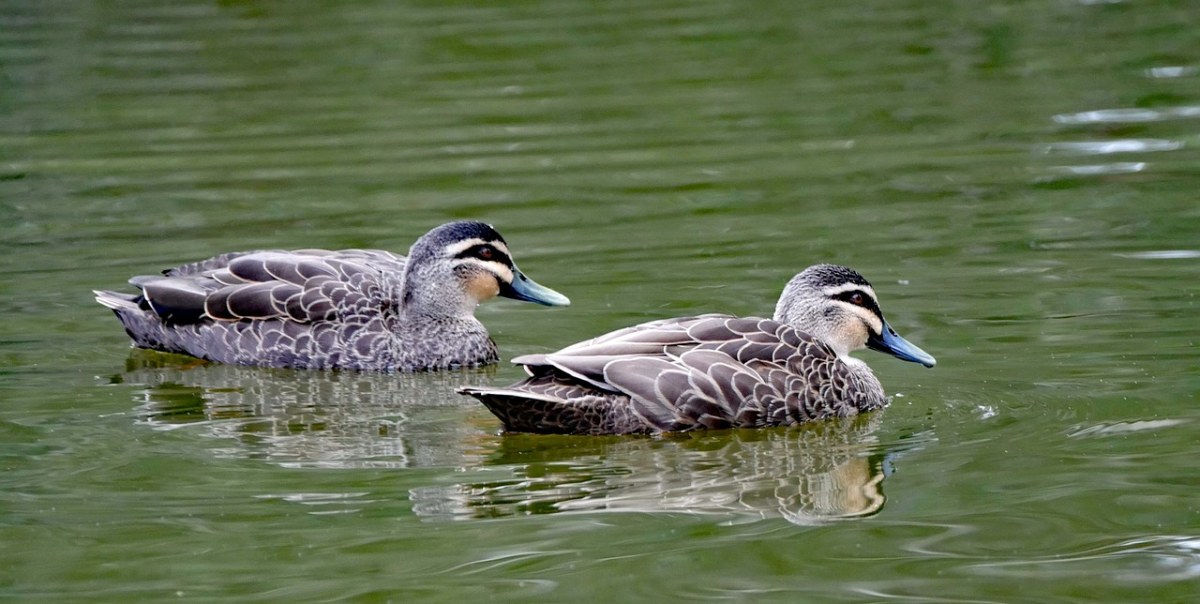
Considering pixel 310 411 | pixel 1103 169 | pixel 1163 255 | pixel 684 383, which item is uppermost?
pixel 1103 169

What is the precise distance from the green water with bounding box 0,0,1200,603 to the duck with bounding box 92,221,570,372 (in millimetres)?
194

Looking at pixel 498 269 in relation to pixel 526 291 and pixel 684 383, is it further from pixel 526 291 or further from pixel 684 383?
pixel 684 383

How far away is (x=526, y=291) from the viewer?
1091 centimetres

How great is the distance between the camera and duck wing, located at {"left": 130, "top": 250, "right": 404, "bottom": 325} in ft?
35.8

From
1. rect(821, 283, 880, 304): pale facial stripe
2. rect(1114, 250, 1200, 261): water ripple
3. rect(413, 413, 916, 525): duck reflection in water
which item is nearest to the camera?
rect(413, 413, 916, 525): duck reflection in water

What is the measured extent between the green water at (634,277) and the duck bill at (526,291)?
364mm

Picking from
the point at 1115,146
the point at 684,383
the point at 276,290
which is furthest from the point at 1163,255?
the point at 276,290

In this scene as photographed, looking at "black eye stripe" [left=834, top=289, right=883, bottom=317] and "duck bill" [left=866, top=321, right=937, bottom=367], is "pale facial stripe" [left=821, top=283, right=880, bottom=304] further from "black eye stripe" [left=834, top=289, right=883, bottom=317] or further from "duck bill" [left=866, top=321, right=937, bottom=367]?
"duck bill" [left=866, top=321, right=937, bottom=367]

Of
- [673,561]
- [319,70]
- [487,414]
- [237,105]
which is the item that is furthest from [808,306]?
[319,70]

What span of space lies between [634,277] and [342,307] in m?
2.04

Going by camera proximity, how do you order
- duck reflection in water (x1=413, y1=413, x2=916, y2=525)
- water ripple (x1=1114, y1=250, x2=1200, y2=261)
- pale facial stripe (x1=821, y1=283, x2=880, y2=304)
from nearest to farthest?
duck reflection in water (x1=413, y1=413, x2=916, y2=525) → pale facial stripe (x1=821, y1=283, x2=880, y2=304) → water ripple (x1=1114, y1=250, x2=1200, y2=261)

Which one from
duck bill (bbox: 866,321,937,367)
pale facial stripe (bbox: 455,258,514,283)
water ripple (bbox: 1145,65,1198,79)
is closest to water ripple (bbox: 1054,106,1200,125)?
water ripple (bbox: 1145,65,1198,79)

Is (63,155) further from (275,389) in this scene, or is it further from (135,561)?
(135,561)

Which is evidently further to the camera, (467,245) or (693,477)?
(467,245)
